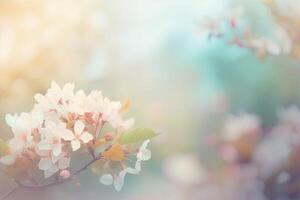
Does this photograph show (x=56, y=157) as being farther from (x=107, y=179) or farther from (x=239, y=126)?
(x=239, y=126)

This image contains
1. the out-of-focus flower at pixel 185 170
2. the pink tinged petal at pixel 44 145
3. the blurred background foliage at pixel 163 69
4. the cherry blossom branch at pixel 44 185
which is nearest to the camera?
the pink tinged petal at pixel 44 145

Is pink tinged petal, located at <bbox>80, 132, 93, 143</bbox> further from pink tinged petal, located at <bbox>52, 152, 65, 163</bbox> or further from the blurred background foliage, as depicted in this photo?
the blurred background foliage

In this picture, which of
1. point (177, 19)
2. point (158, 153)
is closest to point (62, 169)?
point (158, 153)

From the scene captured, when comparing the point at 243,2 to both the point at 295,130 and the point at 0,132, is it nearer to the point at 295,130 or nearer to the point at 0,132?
the point at 295,130

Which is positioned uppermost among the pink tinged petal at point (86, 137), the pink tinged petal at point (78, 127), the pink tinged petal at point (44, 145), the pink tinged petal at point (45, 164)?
the pink tinged petal at point (78, 127)

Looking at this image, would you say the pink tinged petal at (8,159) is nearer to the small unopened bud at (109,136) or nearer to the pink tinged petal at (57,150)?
the pink tinged petal at (57,150)

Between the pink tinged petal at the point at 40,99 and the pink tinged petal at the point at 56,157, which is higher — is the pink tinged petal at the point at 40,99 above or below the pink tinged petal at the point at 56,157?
above

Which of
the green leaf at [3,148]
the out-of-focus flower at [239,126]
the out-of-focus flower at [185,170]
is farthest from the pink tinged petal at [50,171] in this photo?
the out-of-focus flower at [239,126]

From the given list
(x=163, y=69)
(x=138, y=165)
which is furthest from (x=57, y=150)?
(x=163, y=69)

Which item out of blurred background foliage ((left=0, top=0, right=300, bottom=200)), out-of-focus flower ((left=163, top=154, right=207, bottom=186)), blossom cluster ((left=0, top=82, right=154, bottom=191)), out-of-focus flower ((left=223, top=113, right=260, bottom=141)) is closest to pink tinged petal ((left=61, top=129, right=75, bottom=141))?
blossom cluster ((left=0, top=82, right=154, bottom=191))
